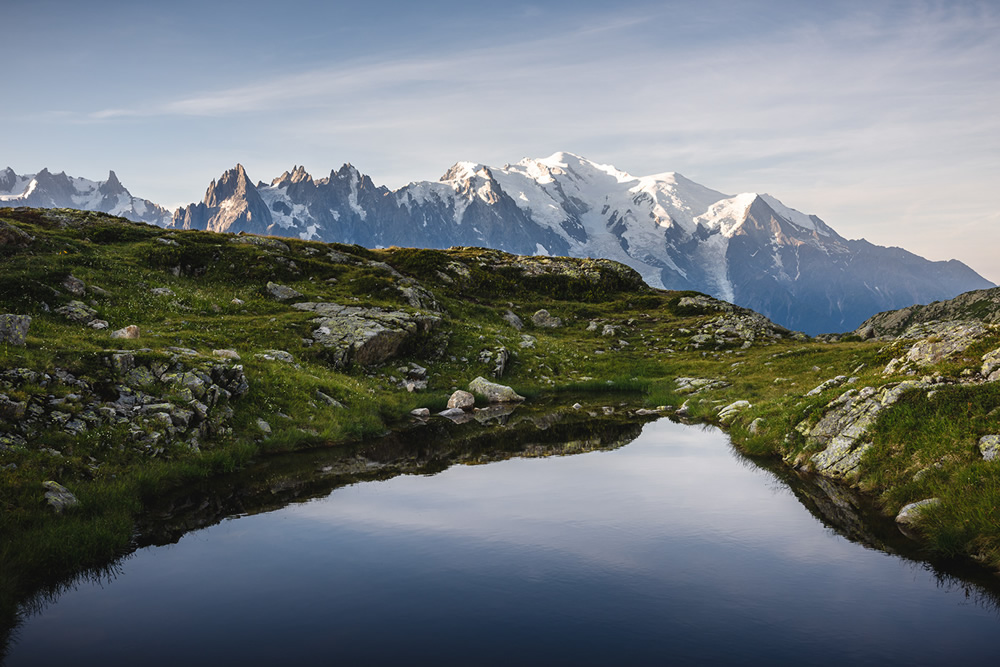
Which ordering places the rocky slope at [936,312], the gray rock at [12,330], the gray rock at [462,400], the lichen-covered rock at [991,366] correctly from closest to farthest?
the lichen-covered rock at [991,366] → the gray rock at [12,330] → the gray rock at [462,400] → the rocky slope at [936,312]

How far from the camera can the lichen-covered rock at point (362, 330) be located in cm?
4069

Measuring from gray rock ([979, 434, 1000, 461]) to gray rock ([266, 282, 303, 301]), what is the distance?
47.8 meters

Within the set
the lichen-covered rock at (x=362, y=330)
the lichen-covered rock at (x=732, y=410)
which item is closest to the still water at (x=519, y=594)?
the lichen-covered rock at (x=732, y=410)

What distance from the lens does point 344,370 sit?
129 ft

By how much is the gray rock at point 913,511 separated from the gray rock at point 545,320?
57392mm

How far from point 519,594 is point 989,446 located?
13.9 meters

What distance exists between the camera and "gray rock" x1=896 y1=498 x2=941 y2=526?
52.4ft

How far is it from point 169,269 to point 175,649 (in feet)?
171

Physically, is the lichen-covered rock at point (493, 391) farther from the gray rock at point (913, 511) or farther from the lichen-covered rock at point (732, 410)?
the gray rock at point (913, 511)

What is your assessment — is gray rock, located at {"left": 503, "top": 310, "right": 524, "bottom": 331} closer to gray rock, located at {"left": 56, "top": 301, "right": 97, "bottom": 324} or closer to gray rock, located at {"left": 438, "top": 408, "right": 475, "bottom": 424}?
gray rock, located at {"left": 438, "top": 408, "right": 475, "bottom": 424}

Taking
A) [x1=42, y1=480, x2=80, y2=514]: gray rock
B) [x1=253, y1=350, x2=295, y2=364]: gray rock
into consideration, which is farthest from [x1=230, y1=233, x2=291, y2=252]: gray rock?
[x1=42, y1=480, x2=80, y2=514]: gray rock

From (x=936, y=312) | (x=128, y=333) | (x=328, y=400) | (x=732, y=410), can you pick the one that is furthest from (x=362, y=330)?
(x=936, y=312)

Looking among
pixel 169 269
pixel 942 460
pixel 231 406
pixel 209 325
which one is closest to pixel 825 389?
pixel 942 460

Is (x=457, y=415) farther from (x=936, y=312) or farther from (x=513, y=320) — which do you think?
(x=936, y=312)
